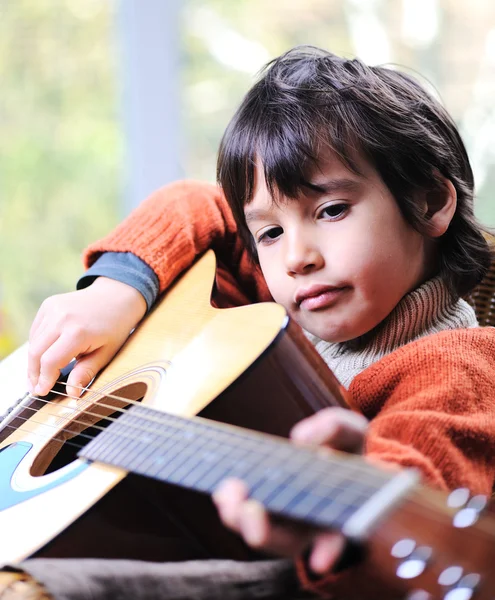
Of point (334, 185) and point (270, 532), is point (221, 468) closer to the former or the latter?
point (270, 532)

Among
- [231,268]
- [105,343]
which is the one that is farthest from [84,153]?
[105,343]

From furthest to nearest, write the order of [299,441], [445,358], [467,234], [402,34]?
[402,34] < [467,234] < [445,358] < [299,441]

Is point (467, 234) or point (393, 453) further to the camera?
point (467, 234)

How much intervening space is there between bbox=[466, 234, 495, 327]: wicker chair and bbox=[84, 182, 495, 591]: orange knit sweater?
1.07 feet

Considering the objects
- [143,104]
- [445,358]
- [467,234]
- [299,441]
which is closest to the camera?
[299,441]

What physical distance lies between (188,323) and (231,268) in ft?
0.99

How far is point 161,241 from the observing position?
952 mm

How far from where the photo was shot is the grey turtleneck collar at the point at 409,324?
2.69 ft

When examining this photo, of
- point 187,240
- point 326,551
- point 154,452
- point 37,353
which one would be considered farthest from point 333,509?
point 187,240

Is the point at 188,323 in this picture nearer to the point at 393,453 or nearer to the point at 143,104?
the point at 393,453

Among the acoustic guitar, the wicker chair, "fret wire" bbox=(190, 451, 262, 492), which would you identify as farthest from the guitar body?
the wicker chair

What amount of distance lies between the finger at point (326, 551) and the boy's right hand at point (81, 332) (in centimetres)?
40

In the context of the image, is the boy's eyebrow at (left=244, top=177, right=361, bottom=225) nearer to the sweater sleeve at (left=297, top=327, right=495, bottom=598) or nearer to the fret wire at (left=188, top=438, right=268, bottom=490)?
the sweater sleeve at (left=297, top=327, right=495, bottom=598)

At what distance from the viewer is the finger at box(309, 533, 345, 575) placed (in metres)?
0.43
